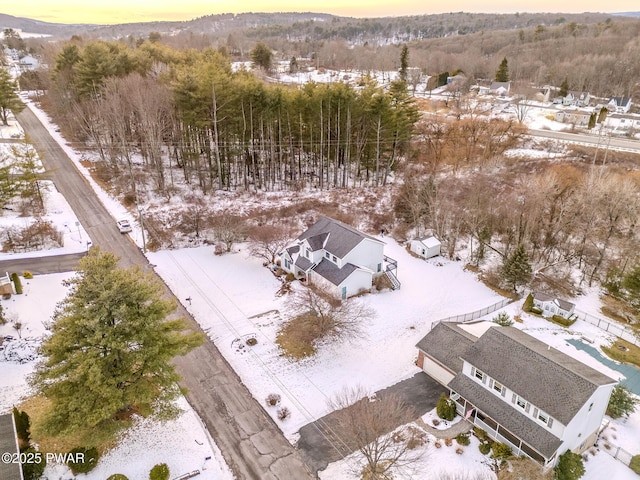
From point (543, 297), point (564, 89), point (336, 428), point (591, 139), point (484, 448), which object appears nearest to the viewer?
point (484, 448)

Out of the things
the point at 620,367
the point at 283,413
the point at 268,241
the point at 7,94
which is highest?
the point at 7,94

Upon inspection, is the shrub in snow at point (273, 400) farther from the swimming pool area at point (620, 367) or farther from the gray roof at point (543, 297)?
the gray roof at point (543, 297)

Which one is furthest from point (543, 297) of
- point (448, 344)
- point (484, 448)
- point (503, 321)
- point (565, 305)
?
point (484, 448)

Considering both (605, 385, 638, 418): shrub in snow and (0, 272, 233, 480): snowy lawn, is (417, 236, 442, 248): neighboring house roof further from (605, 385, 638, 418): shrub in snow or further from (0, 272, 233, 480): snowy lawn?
(0, 272, 233, 480): snowy lawn

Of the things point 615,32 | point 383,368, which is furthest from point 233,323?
point 615,32

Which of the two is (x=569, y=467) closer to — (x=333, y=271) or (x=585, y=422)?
(x=585, y=422)

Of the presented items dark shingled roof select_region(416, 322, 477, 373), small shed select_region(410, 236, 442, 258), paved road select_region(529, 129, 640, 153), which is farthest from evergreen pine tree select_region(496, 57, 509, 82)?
dark shingled roof select_region(416, 322, 477, 373)

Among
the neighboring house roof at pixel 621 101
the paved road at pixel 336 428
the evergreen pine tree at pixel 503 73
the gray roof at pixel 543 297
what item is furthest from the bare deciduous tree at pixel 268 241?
the evergreen pine tree at pixel 503 73
